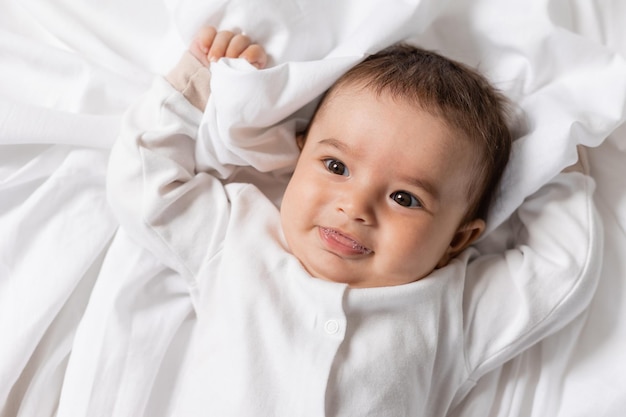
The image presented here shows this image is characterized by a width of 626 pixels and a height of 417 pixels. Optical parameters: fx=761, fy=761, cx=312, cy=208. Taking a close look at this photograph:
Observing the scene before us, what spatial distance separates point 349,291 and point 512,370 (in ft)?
1.28

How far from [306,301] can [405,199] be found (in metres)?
0.25

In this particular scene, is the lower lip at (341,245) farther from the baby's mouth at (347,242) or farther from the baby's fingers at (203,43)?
the baby's fingers at (203,43)

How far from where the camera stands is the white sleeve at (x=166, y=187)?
52.7 inches

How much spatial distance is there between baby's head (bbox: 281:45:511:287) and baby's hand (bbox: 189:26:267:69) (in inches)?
6.5

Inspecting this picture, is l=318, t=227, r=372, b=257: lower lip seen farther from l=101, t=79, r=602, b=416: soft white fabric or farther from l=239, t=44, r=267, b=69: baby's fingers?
l=239, t=44, r=267, b=69: baby's fingers

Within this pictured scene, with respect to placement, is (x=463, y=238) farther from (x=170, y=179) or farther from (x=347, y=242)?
(x=170, y=179)

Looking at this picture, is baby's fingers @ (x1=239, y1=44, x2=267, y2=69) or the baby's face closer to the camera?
the baby's face

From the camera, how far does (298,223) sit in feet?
4.29

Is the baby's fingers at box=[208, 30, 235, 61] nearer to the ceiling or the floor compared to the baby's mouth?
nearer to the ceiling

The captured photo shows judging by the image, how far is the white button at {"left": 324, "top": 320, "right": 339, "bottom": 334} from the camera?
1.28 m

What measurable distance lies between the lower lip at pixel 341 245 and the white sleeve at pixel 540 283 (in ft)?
0.84

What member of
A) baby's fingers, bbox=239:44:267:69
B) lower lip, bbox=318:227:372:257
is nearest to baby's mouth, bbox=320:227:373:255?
lower lip, bbox=318:227:372:257

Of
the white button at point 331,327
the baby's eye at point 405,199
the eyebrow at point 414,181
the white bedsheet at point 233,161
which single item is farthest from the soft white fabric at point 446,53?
the white button at point 331,327

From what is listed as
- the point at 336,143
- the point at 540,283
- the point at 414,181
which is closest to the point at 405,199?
the point at 414,181
